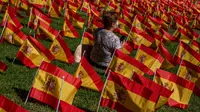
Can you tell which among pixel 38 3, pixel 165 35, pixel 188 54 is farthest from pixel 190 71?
pixel 38 3

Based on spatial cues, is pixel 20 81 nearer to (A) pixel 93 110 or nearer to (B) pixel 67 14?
(A) pixel 93 110

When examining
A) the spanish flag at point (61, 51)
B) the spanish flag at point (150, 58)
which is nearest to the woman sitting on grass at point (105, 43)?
the spanish flag at point (150, 58)

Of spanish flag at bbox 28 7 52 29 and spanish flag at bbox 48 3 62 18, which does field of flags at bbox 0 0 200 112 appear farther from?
spanish flag at bbox 48 3 62 18

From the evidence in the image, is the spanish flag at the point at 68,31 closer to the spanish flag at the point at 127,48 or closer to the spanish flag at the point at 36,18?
the spanish flag at the point at 36,18

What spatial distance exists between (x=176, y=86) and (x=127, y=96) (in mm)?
1966

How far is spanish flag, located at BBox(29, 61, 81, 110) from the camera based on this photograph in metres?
8.31

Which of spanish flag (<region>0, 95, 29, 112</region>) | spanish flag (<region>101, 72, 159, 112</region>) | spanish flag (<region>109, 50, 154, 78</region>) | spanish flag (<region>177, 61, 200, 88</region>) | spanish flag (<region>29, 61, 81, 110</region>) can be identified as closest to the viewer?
spanish flag (<region>0, 95, 29, 112</region>)

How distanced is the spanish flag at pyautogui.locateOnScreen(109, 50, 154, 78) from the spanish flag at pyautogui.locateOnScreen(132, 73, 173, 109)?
1.90 m

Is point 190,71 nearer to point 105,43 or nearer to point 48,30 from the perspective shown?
point 105,43

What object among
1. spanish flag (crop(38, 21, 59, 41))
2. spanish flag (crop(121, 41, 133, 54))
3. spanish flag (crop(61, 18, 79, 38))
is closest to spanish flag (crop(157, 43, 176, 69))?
spanish flag (crop(121, 41, 133, 54))

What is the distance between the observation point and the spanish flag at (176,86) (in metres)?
9.76

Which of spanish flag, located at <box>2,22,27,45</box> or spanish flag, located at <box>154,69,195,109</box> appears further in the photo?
spanish flag, located at <box>2,22,27,45</box>

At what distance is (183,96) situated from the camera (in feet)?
32.8

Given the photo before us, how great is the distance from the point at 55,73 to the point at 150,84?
6.55ft
